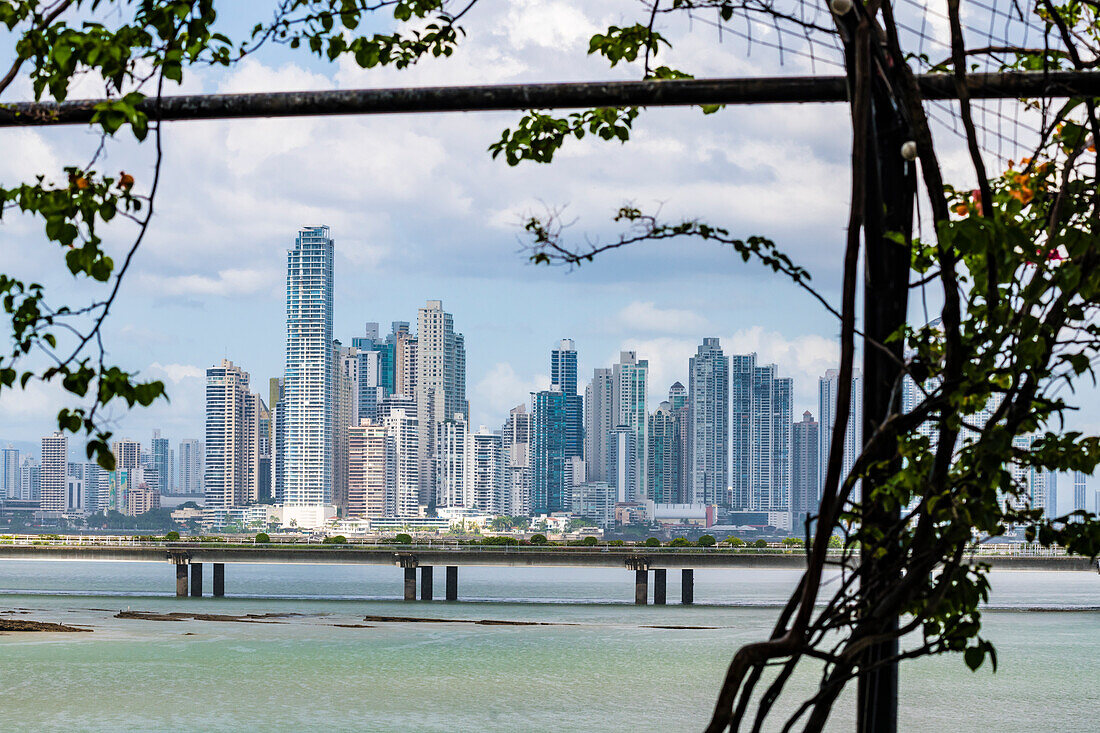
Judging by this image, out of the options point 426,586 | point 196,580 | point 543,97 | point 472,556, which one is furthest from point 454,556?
point 543,97

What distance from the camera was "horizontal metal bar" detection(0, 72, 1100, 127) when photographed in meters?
2.51

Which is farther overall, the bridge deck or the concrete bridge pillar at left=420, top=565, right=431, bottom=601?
the concrete bridge pillar at left=420, top=565, right=431, bottom=601

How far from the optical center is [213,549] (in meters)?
58.9

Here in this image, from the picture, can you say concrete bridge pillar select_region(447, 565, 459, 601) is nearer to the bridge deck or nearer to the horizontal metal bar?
the bridge deck

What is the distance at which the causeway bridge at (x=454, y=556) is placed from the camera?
54.3 m

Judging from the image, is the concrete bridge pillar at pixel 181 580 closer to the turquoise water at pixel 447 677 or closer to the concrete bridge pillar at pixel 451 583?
the turquoise water at pixel 447 677

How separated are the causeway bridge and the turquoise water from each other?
6470 millimetres

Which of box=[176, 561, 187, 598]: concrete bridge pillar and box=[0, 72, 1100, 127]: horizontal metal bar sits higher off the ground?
box=[0, 72, 1100, 127]: horizontal metal bar

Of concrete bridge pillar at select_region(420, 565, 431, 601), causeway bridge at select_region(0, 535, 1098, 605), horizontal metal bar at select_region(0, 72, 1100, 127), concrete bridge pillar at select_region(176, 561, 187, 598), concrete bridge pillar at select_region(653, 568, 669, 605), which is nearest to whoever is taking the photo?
horizontal metal bar at select_region(0, 72, 1100, 127)

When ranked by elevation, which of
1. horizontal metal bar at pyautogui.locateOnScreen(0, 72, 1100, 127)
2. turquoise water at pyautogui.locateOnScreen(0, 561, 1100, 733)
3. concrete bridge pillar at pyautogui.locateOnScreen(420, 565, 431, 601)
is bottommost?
concrete bridge pillar at pyautogui.locateOnScreen(420, 565, 431, 601)

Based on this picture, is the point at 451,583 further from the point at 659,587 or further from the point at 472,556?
the point at 659,587

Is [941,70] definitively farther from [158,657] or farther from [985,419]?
[158,657]

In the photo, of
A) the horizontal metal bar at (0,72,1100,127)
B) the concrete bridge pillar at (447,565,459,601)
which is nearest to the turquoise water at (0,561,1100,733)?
the concrete bridge pillar at (447,565,459,601)

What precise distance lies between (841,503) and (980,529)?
0.28m
